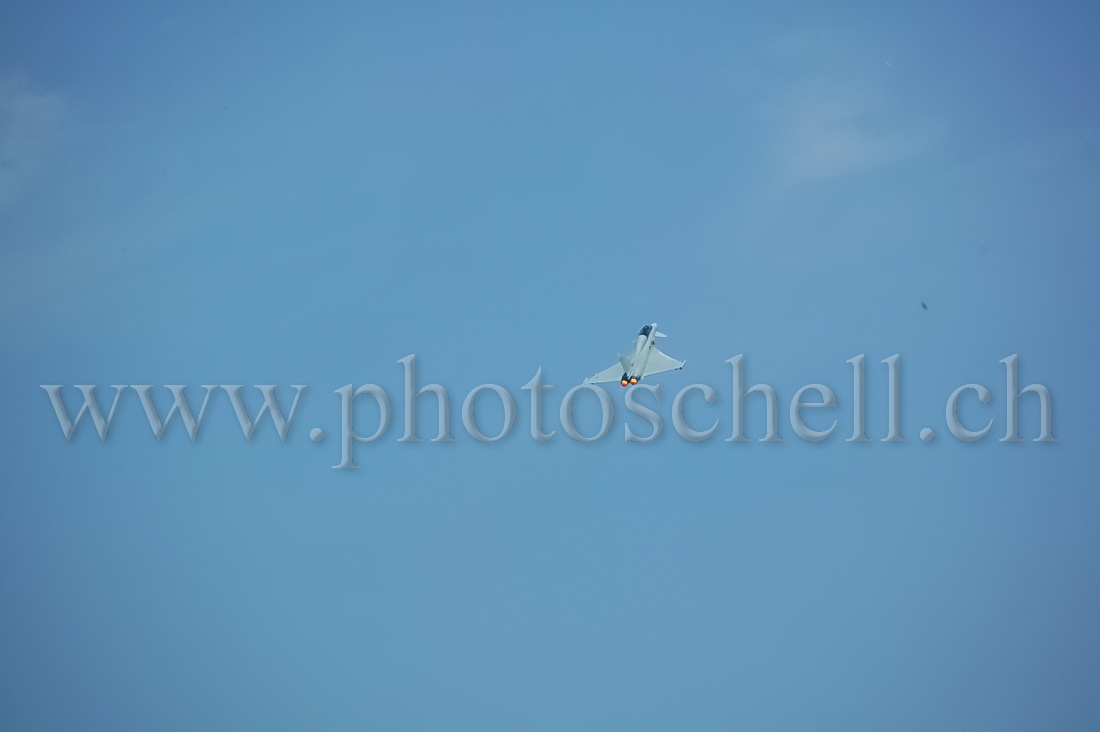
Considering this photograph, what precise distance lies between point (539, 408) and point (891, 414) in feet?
62.2

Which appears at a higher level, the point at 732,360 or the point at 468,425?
the point at 732,360

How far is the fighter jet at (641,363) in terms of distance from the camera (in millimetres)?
52656

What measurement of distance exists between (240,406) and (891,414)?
34.6 metres

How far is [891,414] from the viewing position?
176ft

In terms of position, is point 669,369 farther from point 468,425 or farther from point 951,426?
point 951,426

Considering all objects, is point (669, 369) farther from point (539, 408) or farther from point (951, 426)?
point (951, 426)

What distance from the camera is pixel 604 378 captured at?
54.5m

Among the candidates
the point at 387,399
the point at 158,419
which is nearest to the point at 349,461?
the point at 387,399

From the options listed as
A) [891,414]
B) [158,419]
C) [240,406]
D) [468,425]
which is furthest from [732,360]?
[158,419]

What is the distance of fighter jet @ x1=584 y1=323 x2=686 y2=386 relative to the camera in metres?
52.7

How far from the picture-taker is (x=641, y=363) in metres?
53.0

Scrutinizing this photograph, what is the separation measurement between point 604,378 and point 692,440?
5948 mm

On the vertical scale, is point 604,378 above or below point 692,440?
above

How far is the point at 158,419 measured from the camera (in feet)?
173
